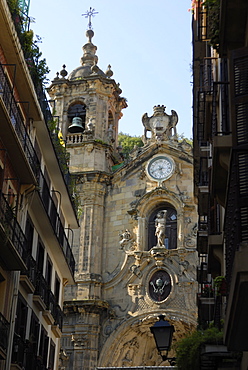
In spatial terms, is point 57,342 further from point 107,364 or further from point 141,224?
point 141,224

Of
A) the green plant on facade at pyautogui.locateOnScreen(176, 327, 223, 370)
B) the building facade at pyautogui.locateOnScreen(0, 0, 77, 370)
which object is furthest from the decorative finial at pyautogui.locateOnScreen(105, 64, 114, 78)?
the green plant on facade at pyautogui.locateOnScreen(176, 327, 223, 370)

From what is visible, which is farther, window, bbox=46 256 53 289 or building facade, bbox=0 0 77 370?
window, bbox=46 256 53 289

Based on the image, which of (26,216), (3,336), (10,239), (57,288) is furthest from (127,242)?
(10,239)

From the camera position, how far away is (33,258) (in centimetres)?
1792

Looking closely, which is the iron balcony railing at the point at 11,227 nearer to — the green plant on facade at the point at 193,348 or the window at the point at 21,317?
the window at the point at 21,317

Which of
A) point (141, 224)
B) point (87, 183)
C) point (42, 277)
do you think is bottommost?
point (42, 277)

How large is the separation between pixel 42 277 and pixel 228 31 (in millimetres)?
9791

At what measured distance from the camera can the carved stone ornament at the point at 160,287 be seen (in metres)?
29.8

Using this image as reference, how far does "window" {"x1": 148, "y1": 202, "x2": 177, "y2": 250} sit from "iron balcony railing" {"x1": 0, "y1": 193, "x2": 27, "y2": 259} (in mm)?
15339

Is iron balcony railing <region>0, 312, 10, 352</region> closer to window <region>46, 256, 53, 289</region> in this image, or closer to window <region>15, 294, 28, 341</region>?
window <region>15, 294, 28, 341</region>

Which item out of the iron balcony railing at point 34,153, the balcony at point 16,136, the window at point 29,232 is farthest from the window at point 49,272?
the balcony at point 16,136

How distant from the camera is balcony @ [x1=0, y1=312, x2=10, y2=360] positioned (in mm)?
14461

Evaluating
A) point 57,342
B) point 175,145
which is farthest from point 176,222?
point 57,342

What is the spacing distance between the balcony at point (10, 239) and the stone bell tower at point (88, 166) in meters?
14.3
